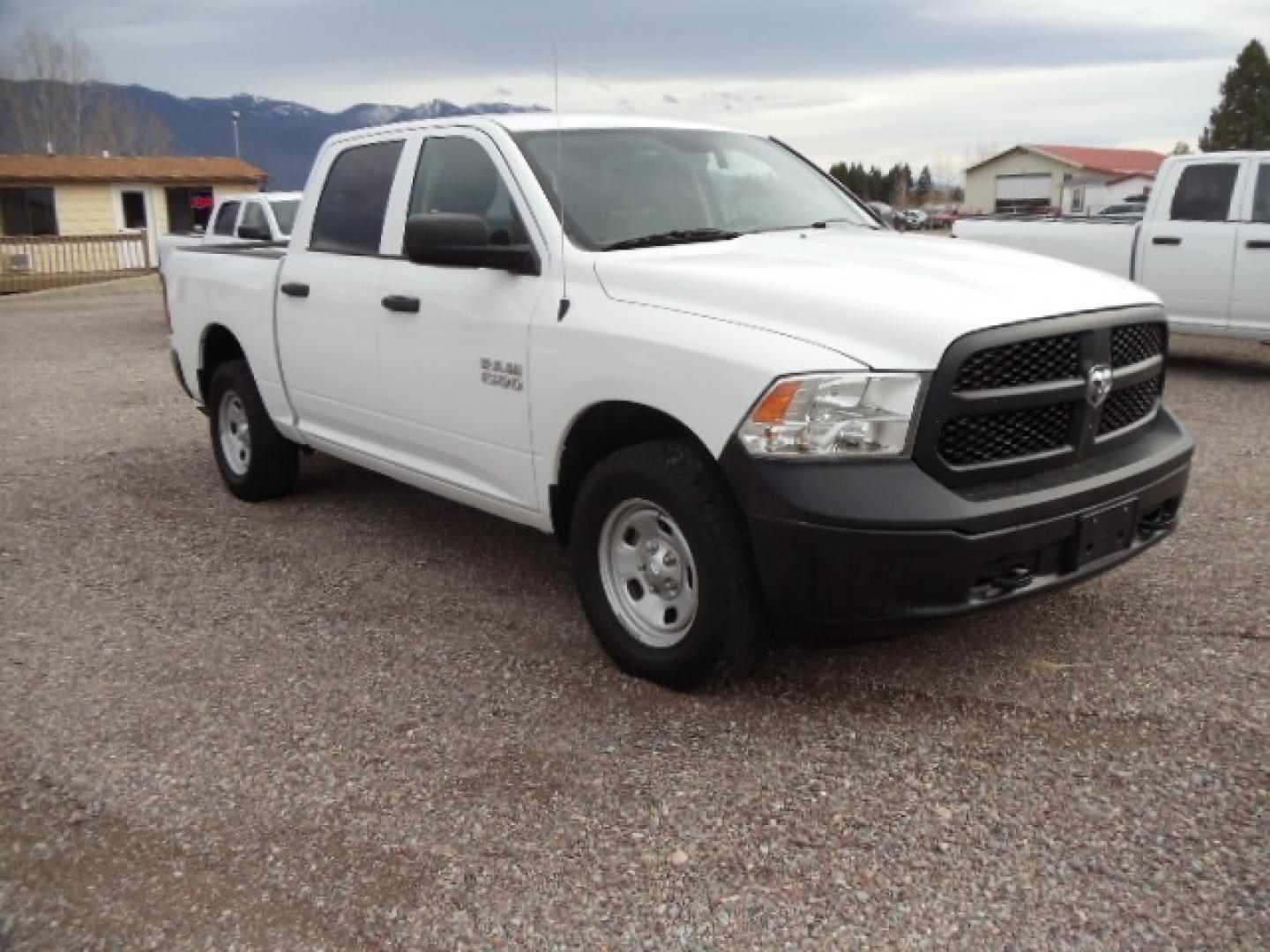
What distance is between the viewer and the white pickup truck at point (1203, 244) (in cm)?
962

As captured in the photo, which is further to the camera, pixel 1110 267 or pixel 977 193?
pixel 977 193

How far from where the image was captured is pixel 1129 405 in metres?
3.96

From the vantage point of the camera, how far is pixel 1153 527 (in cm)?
396

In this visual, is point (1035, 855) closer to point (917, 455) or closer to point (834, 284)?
point (917, 455)

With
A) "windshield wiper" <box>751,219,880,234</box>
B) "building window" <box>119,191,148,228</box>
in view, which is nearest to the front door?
"windshield wiper" <box>751,219,880,234</box>

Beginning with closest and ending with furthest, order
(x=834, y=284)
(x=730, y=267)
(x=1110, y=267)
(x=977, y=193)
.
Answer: (x=834, y=284) < (x=730, y=267) < (x=1110, y=267) < (x=977, y=193)

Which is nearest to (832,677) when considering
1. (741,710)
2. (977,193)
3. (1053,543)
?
(741,710)

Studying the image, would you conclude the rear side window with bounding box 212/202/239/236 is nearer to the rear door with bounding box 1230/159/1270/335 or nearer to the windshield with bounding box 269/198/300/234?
the windshield with bounding box 269/198/300/234

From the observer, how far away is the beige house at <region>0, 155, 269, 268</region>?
35.2m

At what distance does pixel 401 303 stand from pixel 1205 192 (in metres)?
8.02

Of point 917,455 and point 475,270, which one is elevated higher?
point 475,270

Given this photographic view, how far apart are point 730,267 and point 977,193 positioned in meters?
77.6

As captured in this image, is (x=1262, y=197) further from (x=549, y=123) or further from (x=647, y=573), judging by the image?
(x=647, y=573)

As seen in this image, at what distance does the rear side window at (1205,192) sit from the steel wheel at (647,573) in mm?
8060
